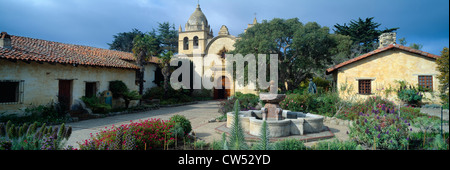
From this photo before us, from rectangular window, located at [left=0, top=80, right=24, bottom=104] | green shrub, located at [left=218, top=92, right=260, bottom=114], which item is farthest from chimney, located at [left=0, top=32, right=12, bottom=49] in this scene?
green shrub, located at [left=218, top=92, right=260, bottom=114]

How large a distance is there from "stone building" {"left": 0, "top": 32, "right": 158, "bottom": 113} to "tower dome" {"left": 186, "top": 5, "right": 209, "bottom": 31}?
49.5ft

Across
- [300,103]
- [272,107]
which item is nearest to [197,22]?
[300,103]

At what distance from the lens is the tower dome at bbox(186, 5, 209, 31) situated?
28922 mm

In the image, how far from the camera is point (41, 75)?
11.9 meters

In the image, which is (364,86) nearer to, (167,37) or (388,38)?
(388,38)

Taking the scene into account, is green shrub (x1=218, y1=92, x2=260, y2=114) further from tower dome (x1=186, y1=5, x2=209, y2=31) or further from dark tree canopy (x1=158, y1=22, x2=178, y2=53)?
dark tree canopy (x1=158, y1=22, x2=178, y2=53)

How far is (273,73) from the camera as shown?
18422 millimetres

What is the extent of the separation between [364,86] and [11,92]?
2085 cm

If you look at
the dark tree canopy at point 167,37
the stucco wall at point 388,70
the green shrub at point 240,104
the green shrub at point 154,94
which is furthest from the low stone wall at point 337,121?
the dark tree canopy at point 167,37

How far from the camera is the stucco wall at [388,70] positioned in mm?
13211

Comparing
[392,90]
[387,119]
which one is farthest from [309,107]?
[387,119]

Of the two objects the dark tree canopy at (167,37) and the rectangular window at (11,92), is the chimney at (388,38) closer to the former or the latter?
the rectangular window at (11,92)

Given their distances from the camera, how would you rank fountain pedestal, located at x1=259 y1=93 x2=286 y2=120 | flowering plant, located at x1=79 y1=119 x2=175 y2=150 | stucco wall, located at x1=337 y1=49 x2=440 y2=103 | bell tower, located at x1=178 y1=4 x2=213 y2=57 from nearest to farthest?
flowering plant, located at x1=79 y1=119 x2=175 y2=150
fountain pedestal, located at x1=259 y1=93 x2=286 y2=120
stucco wall, located at x1=337 y1=49 x2=440 y2=103
bell tower, located at x1=178 y1=4 x2=213 y2=57
